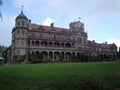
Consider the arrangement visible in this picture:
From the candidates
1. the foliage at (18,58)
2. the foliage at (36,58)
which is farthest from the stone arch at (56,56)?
the foliage at (18,58)

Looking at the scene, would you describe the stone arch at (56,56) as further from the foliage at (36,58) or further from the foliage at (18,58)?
the foliage at (18,58)

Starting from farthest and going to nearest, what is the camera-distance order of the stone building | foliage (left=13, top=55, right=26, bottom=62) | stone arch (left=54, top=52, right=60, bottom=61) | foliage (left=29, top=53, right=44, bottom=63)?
stone arch (left=54, top=52, right=60, bottom=61)
the stone building
foliage (left=13, top=55, right=26, bottom=62)
foliage (left=29, top=53, right=44, bottom=63)

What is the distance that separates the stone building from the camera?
71875mm

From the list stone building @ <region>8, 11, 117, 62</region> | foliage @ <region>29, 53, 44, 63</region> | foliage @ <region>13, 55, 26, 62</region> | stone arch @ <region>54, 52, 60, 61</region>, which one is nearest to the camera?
foliage @ <region>29, 53, 44, 63</region>

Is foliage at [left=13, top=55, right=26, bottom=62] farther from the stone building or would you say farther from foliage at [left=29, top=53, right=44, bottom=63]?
foliage at [left=29, top=53, right=44, bottom=63]

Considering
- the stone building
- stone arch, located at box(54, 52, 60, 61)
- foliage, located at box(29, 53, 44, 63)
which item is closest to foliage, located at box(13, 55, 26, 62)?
the stone building

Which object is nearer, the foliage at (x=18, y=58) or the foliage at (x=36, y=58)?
the foliage at (x=36, y=58)

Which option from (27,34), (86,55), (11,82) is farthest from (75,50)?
(11,82)

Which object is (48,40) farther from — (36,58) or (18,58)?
(18,58)

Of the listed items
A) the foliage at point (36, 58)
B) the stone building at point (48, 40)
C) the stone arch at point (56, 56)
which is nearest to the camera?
the foliage at point (36, 58)

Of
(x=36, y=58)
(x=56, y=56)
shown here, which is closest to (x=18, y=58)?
(x=36, y=58)

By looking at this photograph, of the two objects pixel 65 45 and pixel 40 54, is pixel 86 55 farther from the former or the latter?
pixel 40 54

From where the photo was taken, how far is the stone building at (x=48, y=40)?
71.9 metres

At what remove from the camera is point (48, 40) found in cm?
7825
